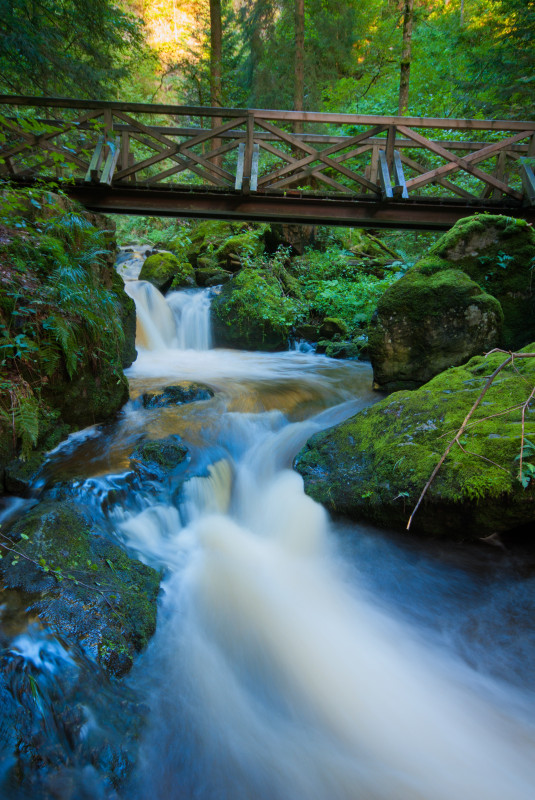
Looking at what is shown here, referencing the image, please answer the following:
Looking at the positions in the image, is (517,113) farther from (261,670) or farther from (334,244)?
(261,670)

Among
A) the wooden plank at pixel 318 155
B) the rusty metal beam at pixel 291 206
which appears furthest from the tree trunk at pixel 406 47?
the rusty metal beam at pixel 291 206

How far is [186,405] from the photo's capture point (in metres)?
5.67

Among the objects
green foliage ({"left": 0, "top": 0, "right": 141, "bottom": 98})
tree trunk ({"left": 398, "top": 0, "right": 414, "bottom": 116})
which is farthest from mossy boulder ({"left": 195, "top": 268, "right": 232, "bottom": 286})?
tree trunk ({"left": 398, "top": 0, "right": 414, "bottom": 116})

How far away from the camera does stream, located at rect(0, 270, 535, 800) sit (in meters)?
1.96

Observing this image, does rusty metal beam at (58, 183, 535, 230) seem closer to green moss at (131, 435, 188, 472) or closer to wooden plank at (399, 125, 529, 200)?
wooden plank at (399, 125, 529, 200)

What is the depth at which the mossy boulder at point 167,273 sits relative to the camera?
10.9m

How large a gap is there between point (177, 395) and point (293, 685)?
405 cm

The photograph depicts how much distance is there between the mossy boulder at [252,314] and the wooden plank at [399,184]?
3.86 meters

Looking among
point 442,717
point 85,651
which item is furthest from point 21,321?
point 442,717

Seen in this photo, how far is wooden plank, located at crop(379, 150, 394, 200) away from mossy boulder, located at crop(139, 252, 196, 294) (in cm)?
590

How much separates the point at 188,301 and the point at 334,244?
594cm

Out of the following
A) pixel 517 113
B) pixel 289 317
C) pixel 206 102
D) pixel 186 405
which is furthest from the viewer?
pixel 206 102

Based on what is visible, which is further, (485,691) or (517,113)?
(517,113)

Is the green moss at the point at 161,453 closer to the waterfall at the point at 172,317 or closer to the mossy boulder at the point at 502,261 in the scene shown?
the mossy boulder at the point at 502,261
